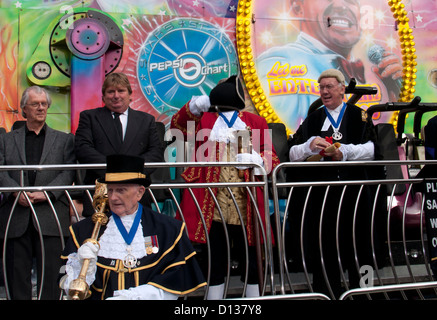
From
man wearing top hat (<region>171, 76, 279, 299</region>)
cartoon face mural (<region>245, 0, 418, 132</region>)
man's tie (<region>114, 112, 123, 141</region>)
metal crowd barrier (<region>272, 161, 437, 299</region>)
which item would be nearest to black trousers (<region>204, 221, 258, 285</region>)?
man wearing top hat (<region>171, 76, 279, 299</region>)

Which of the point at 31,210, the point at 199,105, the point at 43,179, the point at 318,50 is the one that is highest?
the point at 318,50

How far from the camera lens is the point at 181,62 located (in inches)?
208

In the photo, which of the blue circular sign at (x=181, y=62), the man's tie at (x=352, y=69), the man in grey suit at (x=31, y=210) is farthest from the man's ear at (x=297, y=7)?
the man in grey suit at (x=31, y=210)

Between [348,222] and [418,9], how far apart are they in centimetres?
357

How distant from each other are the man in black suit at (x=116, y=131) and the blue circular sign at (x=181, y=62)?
1538mm

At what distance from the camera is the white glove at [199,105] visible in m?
3.71

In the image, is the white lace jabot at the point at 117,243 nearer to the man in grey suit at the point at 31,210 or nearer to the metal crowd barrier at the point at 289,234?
the metal crowd barrier at the point at 289,234

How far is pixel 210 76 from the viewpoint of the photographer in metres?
5.36

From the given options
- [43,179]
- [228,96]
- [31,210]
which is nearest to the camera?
[31,210]

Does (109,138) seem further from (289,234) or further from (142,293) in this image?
(289,234)

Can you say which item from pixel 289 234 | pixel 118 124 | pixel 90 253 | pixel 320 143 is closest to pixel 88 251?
pixel 90 253

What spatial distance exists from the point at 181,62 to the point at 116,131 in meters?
1.95

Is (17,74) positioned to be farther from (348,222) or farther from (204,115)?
(348,222)
